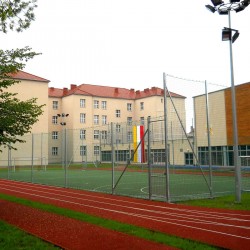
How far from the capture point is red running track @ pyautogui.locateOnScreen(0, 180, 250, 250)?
7.62m

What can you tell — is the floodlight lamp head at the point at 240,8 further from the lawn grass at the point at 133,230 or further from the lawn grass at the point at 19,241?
the lawn grass at the point at 19,241

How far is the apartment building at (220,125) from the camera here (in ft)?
52.4

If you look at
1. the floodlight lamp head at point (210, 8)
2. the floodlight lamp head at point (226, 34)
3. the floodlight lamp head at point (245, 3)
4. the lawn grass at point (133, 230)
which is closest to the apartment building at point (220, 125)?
the floodlight lamp head at point (226, 34)

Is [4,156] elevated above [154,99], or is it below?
below

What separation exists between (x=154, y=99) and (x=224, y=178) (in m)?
43.0

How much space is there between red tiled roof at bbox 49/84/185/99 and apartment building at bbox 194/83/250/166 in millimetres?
33085

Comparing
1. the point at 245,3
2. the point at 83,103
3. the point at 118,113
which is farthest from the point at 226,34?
the point at 118,113

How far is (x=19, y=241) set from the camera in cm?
740

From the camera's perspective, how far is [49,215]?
34.9 ft

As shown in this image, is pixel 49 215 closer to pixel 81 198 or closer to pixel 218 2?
pixel 81 198

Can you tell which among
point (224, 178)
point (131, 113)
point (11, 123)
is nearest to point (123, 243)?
point (11, 123)

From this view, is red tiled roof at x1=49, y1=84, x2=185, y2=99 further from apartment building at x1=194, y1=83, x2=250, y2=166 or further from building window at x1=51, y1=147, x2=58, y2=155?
apartment building at x1=194, y1=83, x2=250, y2=166

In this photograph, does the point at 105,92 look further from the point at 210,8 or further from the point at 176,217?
the point at 176,217

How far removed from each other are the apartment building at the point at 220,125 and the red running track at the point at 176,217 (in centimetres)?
446
